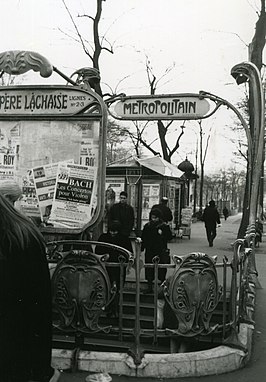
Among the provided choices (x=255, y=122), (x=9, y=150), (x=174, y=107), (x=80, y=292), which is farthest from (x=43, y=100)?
(x=255, y=122)

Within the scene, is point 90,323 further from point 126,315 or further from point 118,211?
point 118,211

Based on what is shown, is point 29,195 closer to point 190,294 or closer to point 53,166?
point 53,166

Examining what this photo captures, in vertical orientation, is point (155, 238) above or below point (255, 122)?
below

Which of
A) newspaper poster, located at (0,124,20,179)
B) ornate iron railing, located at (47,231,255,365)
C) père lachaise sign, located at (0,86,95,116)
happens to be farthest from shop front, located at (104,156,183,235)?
ornate iron railing, located at (47,231,255,365)

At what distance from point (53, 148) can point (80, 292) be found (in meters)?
1.60

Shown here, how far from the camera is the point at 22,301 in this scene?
2.55 metres

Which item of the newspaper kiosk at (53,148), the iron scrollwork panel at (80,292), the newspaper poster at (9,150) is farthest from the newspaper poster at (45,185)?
the iron scrollwork panel at (80,292)

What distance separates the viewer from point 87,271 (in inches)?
175

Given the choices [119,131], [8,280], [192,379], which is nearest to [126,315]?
[192,379]

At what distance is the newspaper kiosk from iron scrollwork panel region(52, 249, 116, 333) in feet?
1.75

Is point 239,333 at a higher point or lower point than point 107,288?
lower

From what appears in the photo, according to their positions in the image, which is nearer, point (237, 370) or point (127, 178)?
point (237, 370)

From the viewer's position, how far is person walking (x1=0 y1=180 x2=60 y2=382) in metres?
2.44

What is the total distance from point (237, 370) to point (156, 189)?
13.0 m
